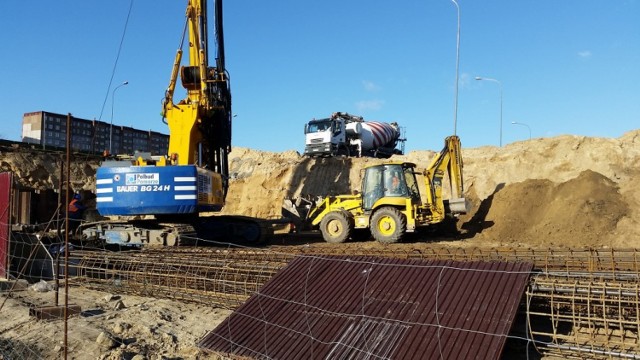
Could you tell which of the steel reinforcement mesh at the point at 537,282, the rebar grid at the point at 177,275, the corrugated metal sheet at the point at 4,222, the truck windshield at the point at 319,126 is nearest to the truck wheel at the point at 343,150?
the truck windshield at the point at 319,126

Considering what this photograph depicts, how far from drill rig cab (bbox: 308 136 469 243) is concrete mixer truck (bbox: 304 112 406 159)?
35.5 ft

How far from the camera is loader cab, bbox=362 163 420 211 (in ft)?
50.3

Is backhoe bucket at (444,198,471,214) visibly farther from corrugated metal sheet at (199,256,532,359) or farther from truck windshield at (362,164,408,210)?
corrugated metal sheet at (199,256,532,359)

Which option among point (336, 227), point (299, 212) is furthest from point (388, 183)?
point (299, 212)

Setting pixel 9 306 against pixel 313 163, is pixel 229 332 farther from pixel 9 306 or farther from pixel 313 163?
pixel 313 163

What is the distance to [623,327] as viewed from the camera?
17.2 feet

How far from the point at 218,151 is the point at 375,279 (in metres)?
11.1

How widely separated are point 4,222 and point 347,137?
21532 mm

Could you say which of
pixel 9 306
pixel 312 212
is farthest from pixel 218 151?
pixel 9 306

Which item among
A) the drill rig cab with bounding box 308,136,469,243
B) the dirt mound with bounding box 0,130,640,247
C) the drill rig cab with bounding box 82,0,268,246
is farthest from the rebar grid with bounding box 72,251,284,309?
the dirt mound with bounding box 0,130,640,247

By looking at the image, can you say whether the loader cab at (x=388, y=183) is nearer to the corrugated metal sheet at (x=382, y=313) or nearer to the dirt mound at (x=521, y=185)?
the dirt mound at (x=521, y=185)

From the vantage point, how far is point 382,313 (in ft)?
18.1

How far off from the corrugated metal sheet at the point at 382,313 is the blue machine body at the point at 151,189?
702 cm

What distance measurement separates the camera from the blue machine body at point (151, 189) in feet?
43.2
